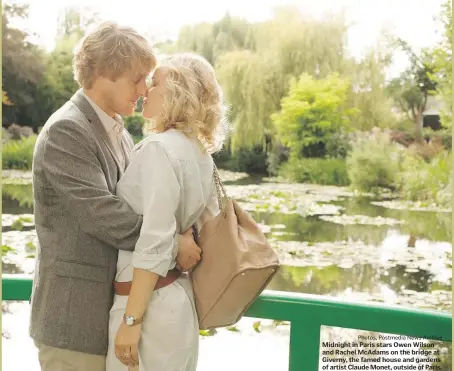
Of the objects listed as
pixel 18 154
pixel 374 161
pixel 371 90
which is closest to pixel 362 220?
pixel 374 161

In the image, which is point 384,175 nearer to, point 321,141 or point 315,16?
point 321,141

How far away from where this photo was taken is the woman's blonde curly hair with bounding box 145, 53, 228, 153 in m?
1.32

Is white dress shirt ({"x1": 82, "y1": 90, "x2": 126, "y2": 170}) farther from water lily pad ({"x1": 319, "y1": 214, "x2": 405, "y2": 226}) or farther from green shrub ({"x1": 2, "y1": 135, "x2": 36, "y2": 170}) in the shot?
water lily pad ({"x1": 319, "y1": 214, "x2": 405, "y2": 226})

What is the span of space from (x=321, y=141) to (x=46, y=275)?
17.8ft

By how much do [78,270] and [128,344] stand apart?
20 cm

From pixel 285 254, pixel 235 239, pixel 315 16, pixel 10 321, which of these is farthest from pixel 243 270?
pixel 315 16

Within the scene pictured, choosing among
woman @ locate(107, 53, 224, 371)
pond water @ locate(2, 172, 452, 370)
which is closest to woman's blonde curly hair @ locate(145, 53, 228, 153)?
woman @ locate(107, 53, 224, 371)

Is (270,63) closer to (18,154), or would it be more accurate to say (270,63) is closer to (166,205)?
(18,154)

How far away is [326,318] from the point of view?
1575 millimetres

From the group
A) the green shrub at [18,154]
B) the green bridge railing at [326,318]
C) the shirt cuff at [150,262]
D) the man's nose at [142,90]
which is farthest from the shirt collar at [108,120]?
the green shrub at [18,154]

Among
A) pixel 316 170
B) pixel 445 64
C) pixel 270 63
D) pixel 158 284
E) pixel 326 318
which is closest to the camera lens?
pixel 158 284

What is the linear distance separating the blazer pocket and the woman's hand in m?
0.13

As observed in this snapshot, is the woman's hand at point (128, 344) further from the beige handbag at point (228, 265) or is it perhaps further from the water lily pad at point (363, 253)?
the water lily pad at point (363, 253)

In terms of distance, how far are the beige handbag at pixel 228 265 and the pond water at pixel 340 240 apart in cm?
445
